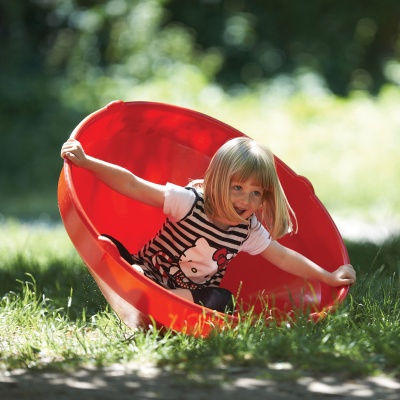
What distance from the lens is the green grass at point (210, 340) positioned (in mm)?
3514

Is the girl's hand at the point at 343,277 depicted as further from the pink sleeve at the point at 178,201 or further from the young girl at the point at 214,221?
the pink sleeve at the point at 178,201

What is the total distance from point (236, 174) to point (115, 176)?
549mm

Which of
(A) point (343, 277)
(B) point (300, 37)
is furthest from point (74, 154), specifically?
(B) point (300, 37)

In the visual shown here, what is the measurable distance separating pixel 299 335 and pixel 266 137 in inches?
326

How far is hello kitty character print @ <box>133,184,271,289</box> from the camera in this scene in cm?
426

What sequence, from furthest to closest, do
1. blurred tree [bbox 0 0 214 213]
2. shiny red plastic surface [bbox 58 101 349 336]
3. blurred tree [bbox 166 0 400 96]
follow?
blurred tree [bbox 166 0 400 96] → blurred tree [bbox 0 0 214 213] → shiny red plastic surface [bbox 58 101 349 336]

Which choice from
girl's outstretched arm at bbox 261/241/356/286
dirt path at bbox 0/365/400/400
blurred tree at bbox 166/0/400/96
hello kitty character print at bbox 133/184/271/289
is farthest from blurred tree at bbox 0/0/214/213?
dirt path at bbox 0/365/400/400

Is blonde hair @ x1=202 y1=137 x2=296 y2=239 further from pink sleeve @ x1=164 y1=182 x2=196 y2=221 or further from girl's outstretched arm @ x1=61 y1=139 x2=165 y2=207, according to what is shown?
girl's outstretched arm @ x1=61 y1=139 x2=165 y2=207

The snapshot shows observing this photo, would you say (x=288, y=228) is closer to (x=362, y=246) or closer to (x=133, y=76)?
(x=362, y=246)

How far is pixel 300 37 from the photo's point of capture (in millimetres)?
16969

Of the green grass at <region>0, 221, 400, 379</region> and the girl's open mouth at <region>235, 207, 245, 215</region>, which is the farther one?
the girl's open mouth at <region>235, 207, 245, 215</region>

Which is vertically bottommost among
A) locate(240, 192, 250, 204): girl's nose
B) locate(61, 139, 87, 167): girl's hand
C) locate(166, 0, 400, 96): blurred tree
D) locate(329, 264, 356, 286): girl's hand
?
locate(329, 264, 356, 286): girl's hand

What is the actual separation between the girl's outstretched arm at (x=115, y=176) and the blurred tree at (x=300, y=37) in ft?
37.6

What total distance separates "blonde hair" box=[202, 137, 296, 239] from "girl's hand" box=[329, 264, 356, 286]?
40 cm
